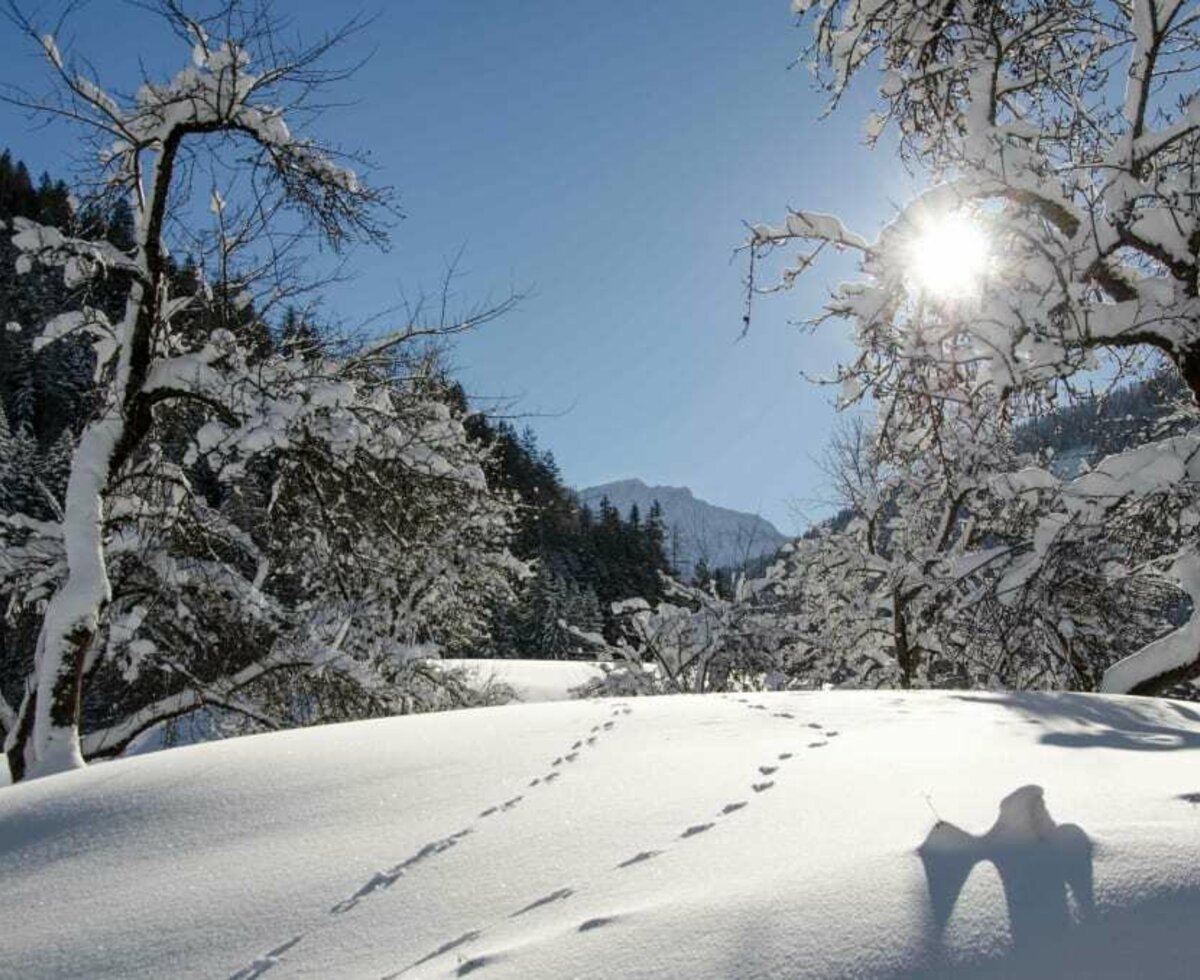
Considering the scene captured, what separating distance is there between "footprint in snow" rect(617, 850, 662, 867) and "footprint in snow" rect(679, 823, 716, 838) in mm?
135

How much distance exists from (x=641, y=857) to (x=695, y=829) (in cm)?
24

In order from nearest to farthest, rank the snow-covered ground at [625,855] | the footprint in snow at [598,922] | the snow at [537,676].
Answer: the snow-covered ground at [625,855] → the footprint in snow at [598,922] → the snow at [537,676]

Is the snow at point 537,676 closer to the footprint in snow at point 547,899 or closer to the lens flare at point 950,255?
the lens flare at point 950,255

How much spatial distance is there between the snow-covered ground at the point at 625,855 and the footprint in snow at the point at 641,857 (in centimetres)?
1

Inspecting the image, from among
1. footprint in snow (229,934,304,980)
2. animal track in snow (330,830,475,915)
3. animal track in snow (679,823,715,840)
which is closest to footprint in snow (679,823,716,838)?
animal track in snow (679,823,715,840)

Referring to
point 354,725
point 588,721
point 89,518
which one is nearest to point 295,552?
point 89,518

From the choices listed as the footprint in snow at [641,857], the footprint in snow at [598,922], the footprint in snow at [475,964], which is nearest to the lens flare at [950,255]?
the footprint in snow at [641,857]

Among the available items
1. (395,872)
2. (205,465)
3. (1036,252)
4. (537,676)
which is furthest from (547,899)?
(537,676)

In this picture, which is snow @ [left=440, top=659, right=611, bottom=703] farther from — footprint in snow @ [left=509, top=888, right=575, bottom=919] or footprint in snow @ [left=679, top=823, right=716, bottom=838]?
footprint in snow @ [left=509, top=888, right=575, bottom=919]

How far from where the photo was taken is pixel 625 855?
215 centimetres

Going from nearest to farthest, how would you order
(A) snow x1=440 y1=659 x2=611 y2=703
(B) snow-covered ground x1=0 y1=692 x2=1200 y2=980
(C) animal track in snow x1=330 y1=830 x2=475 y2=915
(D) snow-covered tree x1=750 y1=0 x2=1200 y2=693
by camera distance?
(B) snow-covered ground x1=0 y1=692 x2=1200 y2=980 < (C) animal track in snow x1=330 y1=830 x2=475 y2=915 < (D) snow-covered tree x1=750 y1=0 x2=1200 y2=693 < (A) snow x1=440 y1=659 x2=611 y2=703

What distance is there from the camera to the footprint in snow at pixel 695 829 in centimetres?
226

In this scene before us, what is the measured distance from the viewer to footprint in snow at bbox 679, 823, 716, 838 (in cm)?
226

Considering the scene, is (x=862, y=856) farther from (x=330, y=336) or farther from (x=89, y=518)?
(x=330, y=336)
